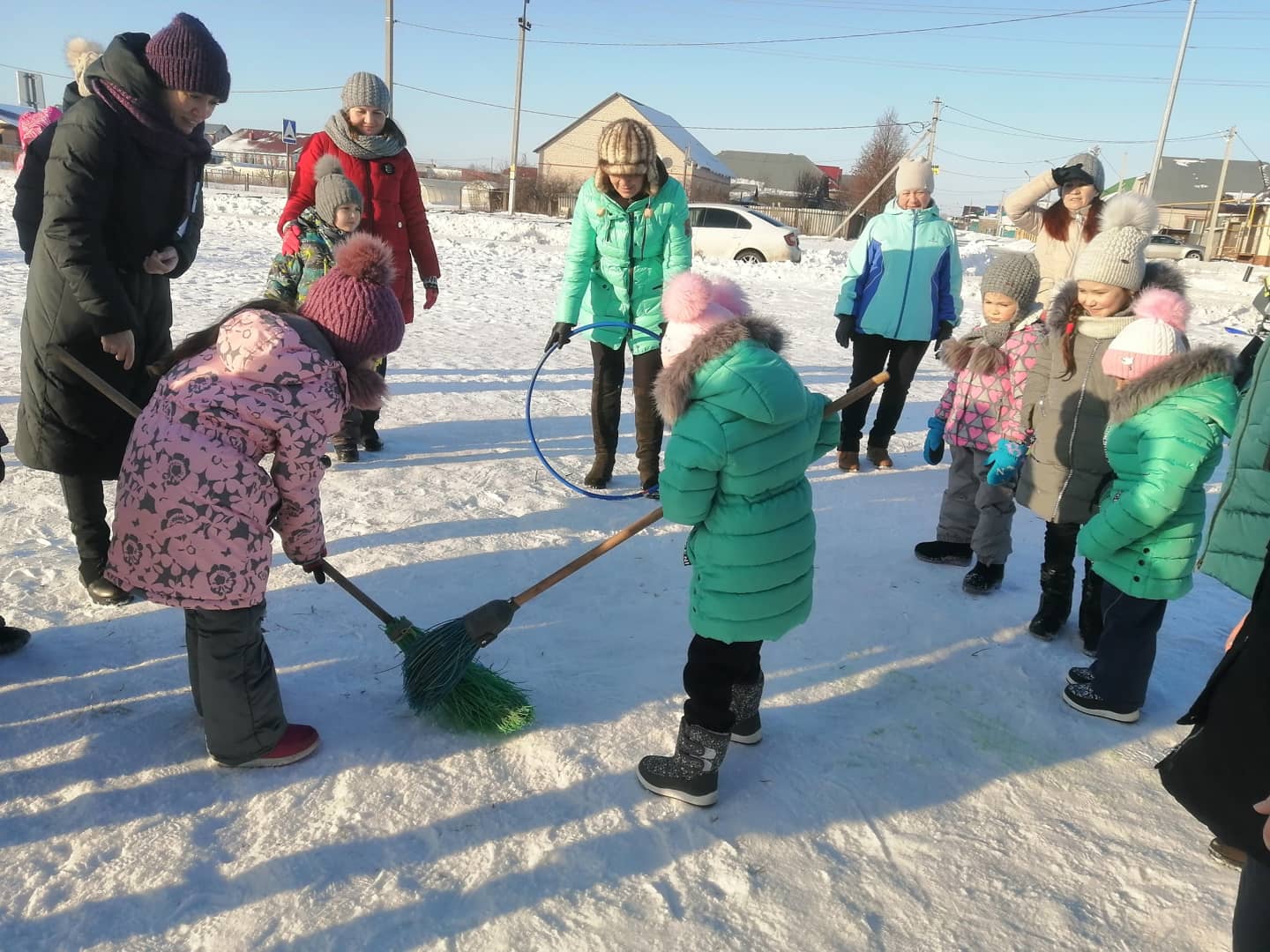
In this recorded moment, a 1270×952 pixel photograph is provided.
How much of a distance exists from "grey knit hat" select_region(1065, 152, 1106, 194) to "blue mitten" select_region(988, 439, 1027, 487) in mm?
1712

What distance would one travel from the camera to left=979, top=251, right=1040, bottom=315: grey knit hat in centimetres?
→ 360

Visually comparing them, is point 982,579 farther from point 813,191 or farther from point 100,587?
point 813,191

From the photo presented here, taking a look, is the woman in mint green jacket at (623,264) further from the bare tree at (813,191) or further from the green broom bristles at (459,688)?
the bare tree at (813,191)

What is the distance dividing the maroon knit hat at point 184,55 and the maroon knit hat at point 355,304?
98 cm

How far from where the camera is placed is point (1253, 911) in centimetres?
150

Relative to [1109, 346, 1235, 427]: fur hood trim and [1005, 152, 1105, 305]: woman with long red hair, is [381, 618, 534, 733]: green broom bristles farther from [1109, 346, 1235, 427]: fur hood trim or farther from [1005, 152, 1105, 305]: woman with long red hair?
[1005, 152, 1105, 305]: woman with long red hair

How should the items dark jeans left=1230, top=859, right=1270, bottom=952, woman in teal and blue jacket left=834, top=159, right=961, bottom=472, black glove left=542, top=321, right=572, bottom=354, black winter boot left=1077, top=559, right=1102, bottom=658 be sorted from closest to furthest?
dark jeans left=1230, top=859, right=1270, bottom=952, black winter boot left=1077, top=559, right=1102, bottom=658, black glove left=542, top=321, right=572, bottom=354, woman in teal and blue jacket left=834, top=159, right=961, bottom=472

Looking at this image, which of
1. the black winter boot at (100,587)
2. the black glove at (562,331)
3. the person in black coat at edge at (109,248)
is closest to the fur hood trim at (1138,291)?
the black glove at (562,331)

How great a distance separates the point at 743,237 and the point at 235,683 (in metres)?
16.4

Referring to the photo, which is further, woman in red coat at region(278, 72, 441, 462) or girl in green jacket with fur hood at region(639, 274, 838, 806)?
woman in red coat at region(278, 72, 441, 462)

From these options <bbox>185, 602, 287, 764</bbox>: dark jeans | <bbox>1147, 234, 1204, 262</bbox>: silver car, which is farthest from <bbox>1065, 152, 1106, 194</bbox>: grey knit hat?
<bbox>1147, 234, 1204, 262</bbox>: silver car

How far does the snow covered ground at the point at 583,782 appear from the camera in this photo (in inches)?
75.5

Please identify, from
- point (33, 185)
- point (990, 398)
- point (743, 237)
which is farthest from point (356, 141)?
point (743, 237)

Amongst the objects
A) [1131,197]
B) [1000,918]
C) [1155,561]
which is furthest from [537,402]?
[1000,918]
